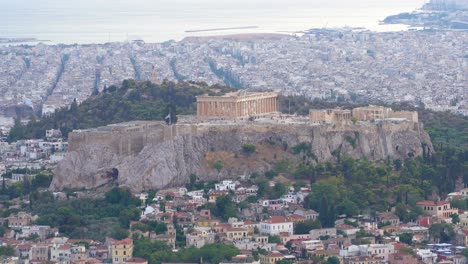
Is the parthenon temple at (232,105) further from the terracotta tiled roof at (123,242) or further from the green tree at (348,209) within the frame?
the terracotta tiled roof at (123,242)

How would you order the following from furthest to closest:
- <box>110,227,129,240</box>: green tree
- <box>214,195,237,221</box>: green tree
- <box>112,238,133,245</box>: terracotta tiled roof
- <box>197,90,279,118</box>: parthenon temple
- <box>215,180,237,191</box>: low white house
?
<box>197,90,279,118</box>: parthenon temple
<box>215,180,237,191</box>: low white house
<box>214,195,237,221</box>: green tree
<box>110,227,129,240</box>: green tree
<box>112,238,133,245</box>: terracotta tiled roof

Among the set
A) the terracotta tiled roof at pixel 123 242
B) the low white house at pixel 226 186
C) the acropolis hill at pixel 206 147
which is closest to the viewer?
the terracotta tiled roof at pixel 123 242

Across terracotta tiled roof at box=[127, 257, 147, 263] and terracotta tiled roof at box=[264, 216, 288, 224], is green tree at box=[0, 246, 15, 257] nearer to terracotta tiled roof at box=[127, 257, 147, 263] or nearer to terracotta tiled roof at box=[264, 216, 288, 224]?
terracotta tiled roof at box=[127, 257, 147, 263]

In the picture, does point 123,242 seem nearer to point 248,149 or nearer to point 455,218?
point 455,218

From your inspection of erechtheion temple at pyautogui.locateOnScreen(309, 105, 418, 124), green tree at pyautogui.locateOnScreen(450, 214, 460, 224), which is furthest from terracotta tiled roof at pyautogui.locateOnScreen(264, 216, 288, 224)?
erechtheion temple at pyautogui.locateOnScreen(309, 105, 418, 124)

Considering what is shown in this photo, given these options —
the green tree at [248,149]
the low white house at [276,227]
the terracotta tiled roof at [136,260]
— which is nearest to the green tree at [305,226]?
the low white house at [276,227]

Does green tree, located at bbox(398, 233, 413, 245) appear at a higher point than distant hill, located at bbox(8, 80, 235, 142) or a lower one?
lower

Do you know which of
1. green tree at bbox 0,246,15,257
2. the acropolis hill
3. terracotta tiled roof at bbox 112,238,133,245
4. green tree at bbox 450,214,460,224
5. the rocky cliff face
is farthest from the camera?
the acropolis hill
